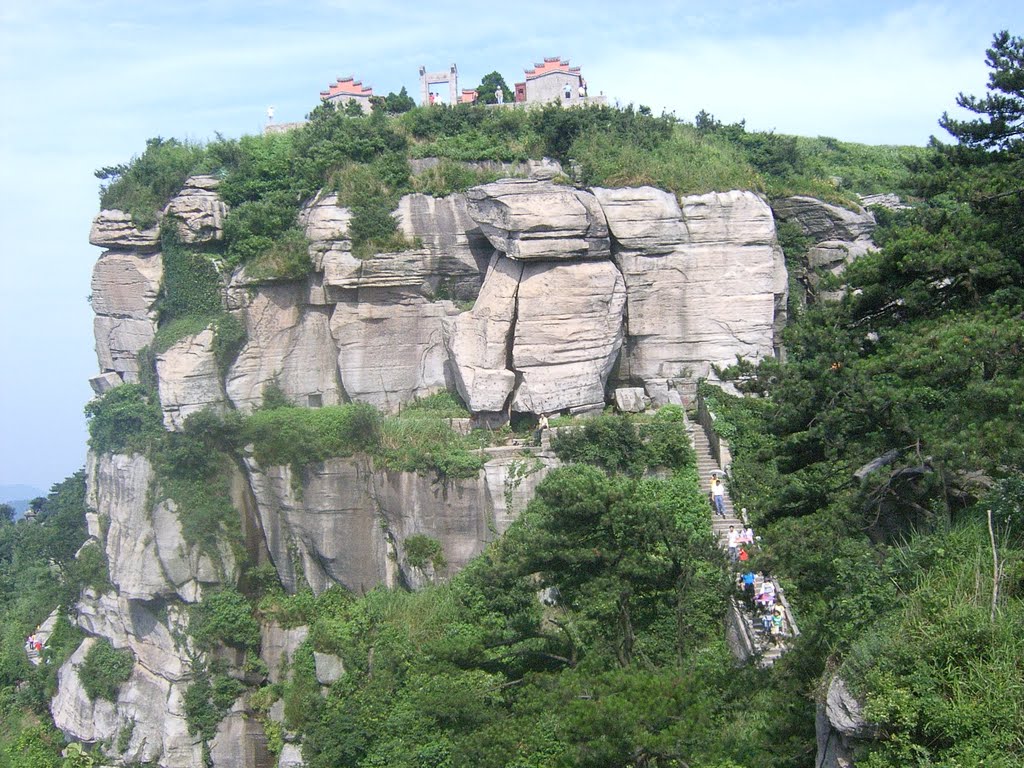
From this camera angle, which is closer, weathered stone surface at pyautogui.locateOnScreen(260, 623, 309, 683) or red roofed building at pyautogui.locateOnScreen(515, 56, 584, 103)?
weathered stone surface at pyautogui.locateOnScreen(260, 623, 309, 683)

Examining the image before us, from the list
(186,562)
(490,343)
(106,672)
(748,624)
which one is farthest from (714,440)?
(106,672)

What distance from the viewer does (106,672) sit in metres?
29.5

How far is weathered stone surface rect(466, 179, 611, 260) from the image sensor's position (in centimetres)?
2658

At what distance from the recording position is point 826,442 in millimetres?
15164

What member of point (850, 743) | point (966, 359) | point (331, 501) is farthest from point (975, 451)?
point (331, 501)

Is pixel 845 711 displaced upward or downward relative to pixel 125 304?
downward

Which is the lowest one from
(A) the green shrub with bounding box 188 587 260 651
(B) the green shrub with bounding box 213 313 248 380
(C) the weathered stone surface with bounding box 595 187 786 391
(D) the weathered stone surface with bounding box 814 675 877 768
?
(A) the green shrub with bounding box 188 587 260 651

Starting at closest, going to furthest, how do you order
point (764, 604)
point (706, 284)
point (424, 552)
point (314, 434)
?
point (764, 604) → point (424, 552) → point (314, 434) → point (706, 284)

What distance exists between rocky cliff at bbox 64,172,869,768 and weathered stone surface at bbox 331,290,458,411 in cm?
4

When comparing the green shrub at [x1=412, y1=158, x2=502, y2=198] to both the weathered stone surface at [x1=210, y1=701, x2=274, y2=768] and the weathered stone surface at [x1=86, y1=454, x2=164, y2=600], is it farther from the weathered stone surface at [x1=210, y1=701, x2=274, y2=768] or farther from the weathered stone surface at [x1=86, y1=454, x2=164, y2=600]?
the weathered stone surface at [x1=210, y1=701, x2=274, y2=768]

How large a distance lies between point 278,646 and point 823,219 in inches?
639

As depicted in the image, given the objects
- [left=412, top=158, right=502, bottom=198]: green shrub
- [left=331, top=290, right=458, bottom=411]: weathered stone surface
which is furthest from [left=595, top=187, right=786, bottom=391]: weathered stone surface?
[left=331, top=290, right=458, bottom=411]: weathered stone surface

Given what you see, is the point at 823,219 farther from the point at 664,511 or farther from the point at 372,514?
the point at 664,511

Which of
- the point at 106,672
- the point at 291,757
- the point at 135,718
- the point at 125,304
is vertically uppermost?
the point at 125,304
